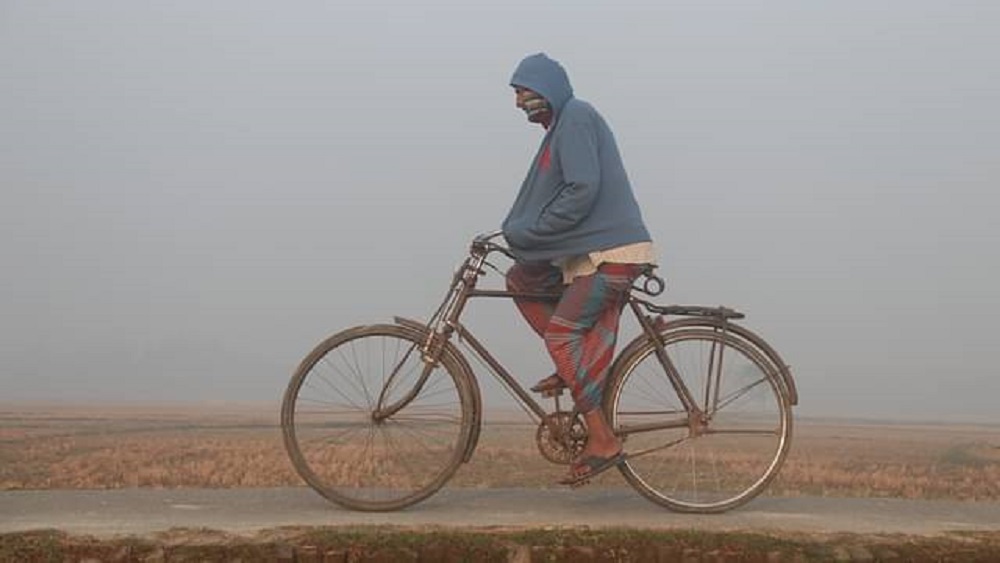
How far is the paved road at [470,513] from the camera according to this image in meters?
4.19

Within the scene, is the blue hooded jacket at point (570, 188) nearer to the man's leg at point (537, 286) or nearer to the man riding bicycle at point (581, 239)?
the man riding bicycle at point (581, 239)

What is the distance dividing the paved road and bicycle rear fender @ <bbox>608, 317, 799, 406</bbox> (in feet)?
1.90

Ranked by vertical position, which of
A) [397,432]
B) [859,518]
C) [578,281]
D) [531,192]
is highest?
[531,192]

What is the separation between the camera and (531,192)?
462 cm

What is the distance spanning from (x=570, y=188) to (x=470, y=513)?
1.44 meters

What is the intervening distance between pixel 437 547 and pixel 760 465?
67.3 inches

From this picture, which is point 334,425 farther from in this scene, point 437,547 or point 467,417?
point 437,547

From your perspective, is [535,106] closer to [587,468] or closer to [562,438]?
[562,438]

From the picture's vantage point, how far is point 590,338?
4.58m

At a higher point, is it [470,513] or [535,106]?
[535,106]

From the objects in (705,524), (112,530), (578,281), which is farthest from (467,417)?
(112,530)

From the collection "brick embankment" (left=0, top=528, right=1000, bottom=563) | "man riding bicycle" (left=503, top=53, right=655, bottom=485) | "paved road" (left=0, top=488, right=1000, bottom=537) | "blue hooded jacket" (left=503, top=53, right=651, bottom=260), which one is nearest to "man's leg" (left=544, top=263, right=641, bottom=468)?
"man riding bicycle" (left=503, top=53, right=655, bottom=485)

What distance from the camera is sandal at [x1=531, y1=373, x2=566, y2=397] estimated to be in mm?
4630

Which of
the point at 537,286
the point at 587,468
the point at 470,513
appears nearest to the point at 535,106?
the point at 537,286
